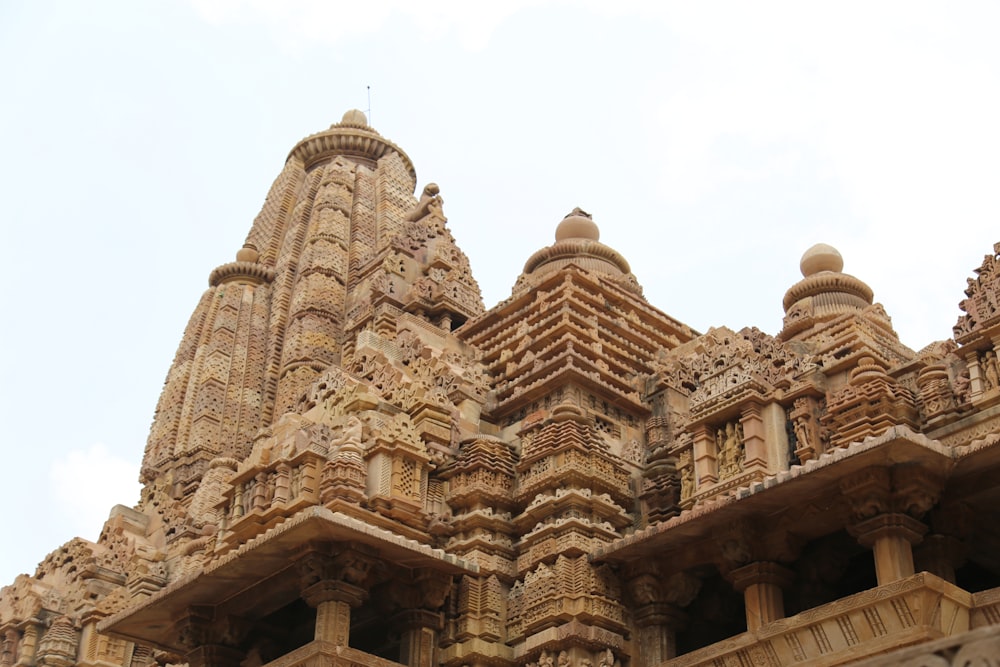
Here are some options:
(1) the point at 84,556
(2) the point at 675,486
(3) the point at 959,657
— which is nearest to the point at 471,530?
(2) the point at 675,486

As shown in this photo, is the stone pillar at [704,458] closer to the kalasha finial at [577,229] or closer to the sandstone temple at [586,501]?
the sandstone temple at [586,501]

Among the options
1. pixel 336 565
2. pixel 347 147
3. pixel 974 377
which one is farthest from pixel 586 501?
pixel 347 147

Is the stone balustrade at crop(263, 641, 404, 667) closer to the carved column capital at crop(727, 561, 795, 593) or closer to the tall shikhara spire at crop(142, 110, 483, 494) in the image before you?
the carved column capital at crop(727, 561, 795, 593)

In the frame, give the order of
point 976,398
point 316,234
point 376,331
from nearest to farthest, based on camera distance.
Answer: point 976,398
point 376,331
point 316,234

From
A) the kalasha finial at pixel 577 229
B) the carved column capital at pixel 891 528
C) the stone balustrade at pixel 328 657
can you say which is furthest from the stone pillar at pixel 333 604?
the kalasha finial at pixel 577 229

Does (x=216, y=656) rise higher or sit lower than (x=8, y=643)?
lower

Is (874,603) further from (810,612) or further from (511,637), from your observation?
(511,637)

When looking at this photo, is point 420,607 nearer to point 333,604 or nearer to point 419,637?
point 419,637

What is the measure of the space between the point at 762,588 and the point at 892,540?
1.73 metres

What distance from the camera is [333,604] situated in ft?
47.0

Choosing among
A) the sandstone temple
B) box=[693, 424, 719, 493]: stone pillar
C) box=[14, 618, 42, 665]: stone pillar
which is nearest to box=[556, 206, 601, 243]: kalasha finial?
the sandstone temple

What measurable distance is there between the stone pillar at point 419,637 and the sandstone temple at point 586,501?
1.4 inches

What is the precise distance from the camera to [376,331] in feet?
68.6

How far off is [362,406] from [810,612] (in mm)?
6868
